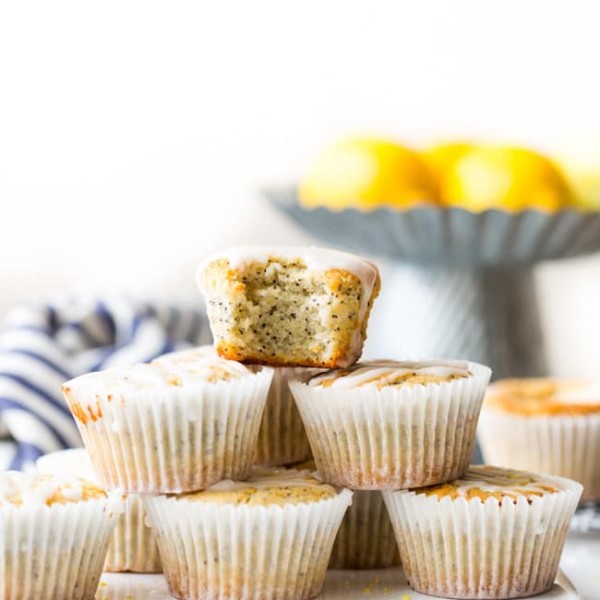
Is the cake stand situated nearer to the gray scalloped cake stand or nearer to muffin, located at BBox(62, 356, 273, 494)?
the gray scalloped cake stand

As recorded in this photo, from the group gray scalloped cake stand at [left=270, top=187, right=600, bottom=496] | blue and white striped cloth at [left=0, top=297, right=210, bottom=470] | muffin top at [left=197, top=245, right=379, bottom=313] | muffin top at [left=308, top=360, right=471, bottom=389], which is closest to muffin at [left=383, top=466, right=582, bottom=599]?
muffin top at [left=308, top=360, right=471, bottom=389]

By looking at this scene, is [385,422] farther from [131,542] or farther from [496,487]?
[131,542]

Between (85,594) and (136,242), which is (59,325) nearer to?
(136,242)

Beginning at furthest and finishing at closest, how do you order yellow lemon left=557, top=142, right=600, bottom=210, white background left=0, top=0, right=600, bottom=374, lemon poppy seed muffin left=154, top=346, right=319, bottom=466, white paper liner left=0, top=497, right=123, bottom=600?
white background left=0, top=0, right=600, bottom=374, yellow lemon left=557, top=142, right=600, bottom=210, lemon poppy seed muffin left=154, top=346, right=319, bottom=466, white paper liner left=0, top=497, right=123, bottom=600

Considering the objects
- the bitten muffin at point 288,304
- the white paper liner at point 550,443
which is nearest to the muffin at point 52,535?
the bitten muffin at point 288,304

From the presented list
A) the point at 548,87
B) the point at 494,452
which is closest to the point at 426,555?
the point at 494,452

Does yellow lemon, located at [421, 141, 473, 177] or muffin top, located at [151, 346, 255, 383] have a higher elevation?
yellow lemon, located at [421, 141, 473, 177]

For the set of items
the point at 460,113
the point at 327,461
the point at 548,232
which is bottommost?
the point at 327,461
